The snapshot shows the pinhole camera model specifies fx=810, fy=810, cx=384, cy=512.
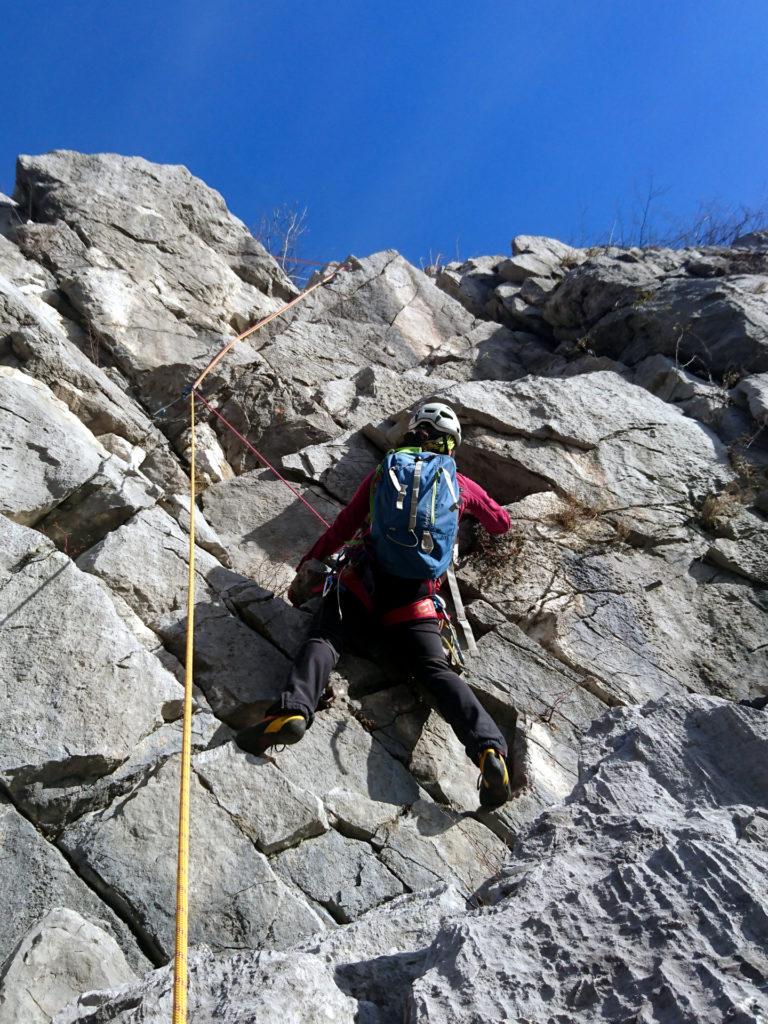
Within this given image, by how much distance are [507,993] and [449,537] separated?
3342mm

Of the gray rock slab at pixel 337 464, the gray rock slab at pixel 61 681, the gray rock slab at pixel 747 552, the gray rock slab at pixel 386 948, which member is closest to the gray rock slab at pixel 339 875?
the gray rock slab at pixel 386 948

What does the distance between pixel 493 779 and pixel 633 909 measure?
2145 mm

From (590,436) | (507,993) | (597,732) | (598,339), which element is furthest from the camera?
(598,339)

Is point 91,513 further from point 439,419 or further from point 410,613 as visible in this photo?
point 439,419

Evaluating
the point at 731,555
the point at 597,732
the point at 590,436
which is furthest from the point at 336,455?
the point at 597,732

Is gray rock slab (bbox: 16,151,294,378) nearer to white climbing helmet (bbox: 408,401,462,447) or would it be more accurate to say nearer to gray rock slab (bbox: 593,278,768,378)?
white climbing helmet (bbox: 408,401,462,447)

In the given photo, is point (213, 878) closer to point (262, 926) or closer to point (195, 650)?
point (262, 926)

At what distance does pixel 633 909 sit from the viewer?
8.18 feet

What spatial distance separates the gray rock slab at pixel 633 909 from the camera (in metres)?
2.21

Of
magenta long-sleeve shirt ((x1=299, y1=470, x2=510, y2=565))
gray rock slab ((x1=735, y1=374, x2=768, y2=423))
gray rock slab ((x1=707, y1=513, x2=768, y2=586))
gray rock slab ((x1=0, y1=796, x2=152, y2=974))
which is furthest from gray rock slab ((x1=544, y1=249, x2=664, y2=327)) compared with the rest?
gray rock slab ((x1=0, y1=796, x2=152, y2=974))

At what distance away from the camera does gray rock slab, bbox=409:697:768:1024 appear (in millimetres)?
2209

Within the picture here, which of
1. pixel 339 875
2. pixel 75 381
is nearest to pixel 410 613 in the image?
pixel 339 875

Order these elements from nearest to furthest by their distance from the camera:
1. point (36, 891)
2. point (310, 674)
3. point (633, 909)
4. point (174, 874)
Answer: point (633, 909)
point (36, 891)
point (174, 874)
point (310, 674)

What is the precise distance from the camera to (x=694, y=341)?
9.29m
